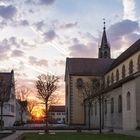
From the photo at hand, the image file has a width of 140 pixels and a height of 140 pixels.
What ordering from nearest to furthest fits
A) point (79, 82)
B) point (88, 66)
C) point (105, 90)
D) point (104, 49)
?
point (105, 90) → point (79, 82) → point (88, 66) → point (104, 49)

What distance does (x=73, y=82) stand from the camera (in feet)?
301

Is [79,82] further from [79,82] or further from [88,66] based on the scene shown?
[88,66]

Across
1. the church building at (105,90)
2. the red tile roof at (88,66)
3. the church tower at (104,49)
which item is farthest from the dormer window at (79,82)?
the church tower at (104,49)

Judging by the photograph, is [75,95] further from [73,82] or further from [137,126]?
[137,126]

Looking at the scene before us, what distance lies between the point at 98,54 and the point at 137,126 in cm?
6197

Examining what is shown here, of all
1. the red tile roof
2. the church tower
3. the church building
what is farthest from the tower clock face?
the church tower

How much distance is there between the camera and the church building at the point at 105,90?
49.7m

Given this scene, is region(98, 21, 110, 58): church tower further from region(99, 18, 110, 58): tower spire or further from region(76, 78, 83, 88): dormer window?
region(76, 78, 83, 88): dormer window

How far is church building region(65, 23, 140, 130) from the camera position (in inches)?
1955

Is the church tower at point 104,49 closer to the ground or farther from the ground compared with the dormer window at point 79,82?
farther from the ground

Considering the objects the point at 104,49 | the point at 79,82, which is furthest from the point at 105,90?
the point at 104,49

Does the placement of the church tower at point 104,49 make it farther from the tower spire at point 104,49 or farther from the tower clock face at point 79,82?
the tower clock face at point 79,82

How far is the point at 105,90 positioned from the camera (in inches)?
2491

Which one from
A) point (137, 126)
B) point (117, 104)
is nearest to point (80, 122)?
point (117, 104)
